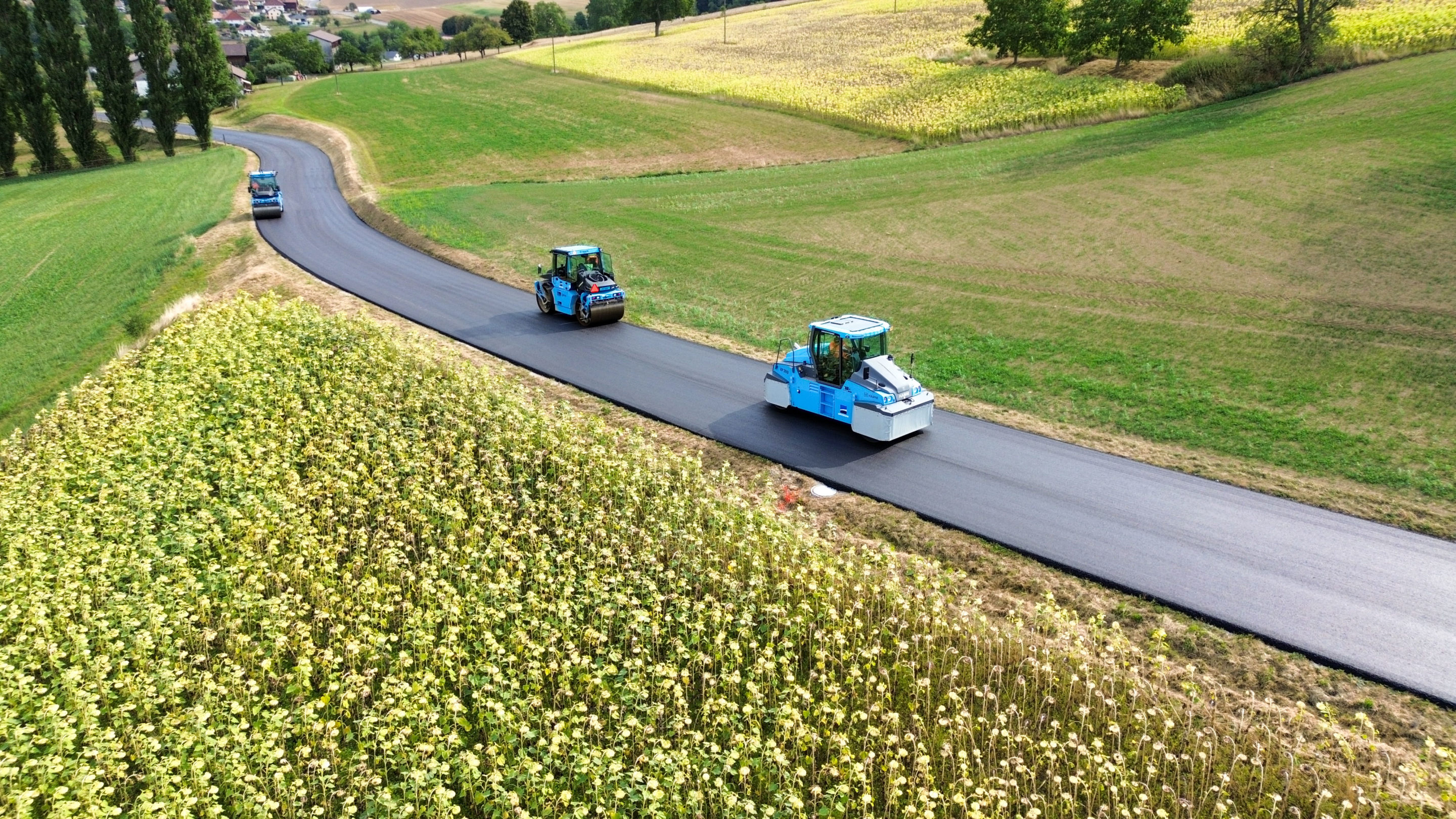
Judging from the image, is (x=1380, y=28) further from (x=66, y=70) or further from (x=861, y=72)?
(x=66, y=70)

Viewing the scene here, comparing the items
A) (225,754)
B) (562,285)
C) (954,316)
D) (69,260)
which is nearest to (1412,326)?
(954,316)

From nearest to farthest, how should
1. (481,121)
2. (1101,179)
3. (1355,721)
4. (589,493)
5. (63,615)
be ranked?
(1355,721)
(63,615)
(589,493)
(1101,179)
(481,121)

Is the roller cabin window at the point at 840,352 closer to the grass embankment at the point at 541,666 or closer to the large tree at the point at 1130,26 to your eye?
the grass embankment at the point at 541,666

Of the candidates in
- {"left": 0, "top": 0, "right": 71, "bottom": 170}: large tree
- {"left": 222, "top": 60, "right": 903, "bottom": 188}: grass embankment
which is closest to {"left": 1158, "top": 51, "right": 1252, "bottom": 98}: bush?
{"left": 222, "top": 60, "right": 903, "bottom": 188}: grass embankment

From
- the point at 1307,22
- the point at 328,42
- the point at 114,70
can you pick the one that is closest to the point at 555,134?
the point at 114,70

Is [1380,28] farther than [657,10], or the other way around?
[657,10]

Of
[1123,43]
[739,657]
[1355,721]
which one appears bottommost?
[1355,721]

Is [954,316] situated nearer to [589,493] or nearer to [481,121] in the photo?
[589,493]
